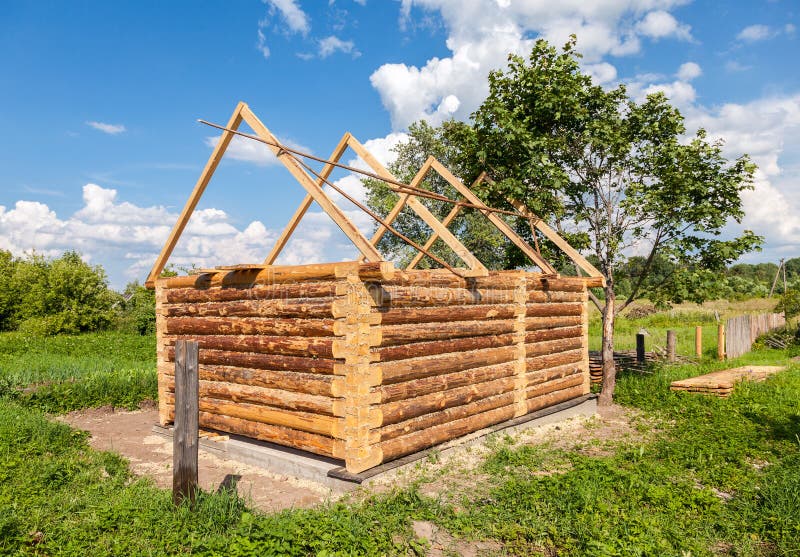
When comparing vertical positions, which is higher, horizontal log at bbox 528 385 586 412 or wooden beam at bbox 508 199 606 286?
wooden beam at bbox 508 199 606 286

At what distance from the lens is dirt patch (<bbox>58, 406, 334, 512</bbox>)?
714 cm

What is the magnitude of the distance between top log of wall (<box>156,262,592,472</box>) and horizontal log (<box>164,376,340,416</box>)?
0.03m

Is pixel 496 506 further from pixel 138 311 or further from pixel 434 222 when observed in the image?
pixel 138 311

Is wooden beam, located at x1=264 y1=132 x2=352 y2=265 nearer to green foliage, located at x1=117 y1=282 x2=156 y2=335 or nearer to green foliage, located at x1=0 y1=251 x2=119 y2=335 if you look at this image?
green foliage, located at x1=117 y1=282 x2=156 y2=335

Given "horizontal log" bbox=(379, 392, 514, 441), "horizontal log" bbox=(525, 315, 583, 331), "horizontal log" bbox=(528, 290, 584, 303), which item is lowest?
"horizontal log" bbox=(379, 392, 514, 441)

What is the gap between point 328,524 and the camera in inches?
212

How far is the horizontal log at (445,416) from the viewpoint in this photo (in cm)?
766

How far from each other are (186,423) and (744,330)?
21.9 metres

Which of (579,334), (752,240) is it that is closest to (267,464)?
(579,334)

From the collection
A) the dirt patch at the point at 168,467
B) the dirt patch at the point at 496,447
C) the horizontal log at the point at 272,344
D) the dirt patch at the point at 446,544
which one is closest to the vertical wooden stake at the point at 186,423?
the dirt patch at the point at 168,467

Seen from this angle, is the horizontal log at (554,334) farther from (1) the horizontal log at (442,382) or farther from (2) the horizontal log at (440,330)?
(1) the horizontal log at (442,382)

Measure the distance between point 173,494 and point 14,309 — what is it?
4025 cm

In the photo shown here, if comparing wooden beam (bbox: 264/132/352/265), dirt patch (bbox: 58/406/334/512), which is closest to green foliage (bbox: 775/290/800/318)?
wooden beam (bbox: 264/132/352/265)

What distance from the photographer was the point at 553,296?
11617mm
